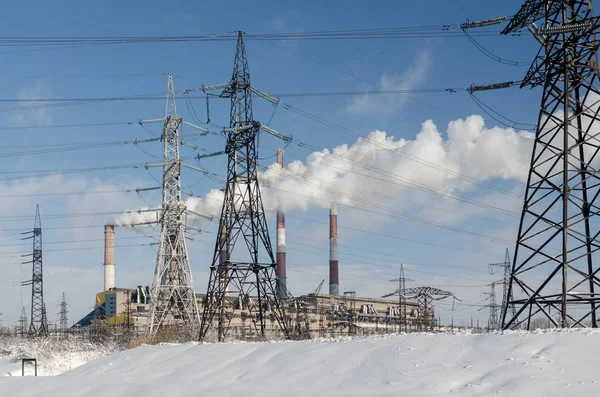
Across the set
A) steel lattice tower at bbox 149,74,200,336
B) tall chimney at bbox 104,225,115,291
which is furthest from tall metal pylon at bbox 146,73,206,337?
tall chimney at bbox 104,225,115,291

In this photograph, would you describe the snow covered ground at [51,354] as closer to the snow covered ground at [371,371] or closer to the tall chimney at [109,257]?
the tall chimney at [109,257]

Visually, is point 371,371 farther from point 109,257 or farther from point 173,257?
point 109,257

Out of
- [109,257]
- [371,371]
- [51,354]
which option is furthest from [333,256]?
[371,371]

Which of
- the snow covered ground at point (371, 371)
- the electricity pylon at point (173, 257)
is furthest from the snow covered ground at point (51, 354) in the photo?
the snow covered ground at point (371, 371)

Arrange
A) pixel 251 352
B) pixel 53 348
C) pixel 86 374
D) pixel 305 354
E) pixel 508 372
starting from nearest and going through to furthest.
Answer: pixel 508 372 < pixel 305 354 < pixel 251 352 < pixel 86 374 < pixel 53 348

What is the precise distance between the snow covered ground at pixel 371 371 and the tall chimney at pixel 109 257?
5776 centimetres

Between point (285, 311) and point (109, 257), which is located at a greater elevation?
point (109, 257)

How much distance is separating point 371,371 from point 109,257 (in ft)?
218

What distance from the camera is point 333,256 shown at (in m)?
86.8

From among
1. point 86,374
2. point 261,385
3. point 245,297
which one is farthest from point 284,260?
point 261,385

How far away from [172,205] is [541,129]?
119 feet

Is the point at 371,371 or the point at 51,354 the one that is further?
the point at 51,354

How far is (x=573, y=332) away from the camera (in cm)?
1456

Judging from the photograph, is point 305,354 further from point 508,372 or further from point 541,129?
point 541,129
